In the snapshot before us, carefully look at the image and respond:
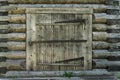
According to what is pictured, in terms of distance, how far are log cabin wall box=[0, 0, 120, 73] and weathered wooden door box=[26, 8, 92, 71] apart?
16cm

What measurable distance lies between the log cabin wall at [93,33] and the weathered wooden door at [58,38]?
6.5 inches

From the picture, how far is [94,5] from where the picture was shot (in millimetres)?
8016

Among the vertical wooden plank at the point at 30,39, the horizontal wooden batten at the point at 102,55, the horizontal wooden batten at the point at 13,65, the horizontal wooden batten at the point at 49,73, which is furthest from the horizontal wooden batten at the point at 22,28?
the horizontal wooden batten at the point at 49,73

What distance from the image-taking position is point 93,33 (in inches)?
314

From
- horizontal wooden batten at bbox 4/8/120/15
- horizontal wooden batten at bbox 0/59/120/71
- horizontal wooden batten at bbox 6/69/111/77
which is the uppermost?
horizontal wooden batten at bbox 4/8/120/15

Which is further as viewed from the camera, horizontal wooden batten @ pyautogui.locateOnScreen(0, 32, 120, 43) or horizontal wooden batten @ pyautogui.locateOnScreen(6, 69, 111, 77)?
horizontal wooden batten @ pyautogui.locateOnScreen(0, 32, 120, 43)

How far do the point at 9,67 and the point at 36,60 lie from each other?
2.36 ft

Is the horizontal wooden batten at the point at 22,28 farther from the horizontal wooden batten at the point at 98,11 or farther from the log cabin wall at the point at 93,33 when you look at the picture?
the horizontal wooden batten at the point at 98,11

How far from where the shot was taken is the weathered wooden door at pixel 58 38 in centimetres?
783

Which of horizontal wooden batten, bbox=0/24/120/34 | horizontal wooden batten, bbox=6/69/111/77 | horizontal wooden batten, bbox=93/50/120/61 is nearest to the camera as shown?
horizontal wooden batten, bbox=6/69/111/77

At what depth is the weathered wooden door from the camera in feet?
→ 25.7

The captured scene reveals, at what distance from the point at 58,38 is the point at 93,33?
93 centimetres

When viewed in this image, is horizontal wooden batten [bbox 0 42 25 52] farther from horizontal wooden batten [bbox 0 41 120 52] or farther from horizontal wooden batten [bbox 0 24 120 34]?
horizontal wooden batten [bbox 0 24 120 34]

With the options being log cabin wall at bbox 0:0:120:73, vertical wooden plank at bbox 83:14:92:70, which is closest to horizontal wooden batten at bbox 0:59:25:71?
log cabin wall at bbox 0:0:120:73
